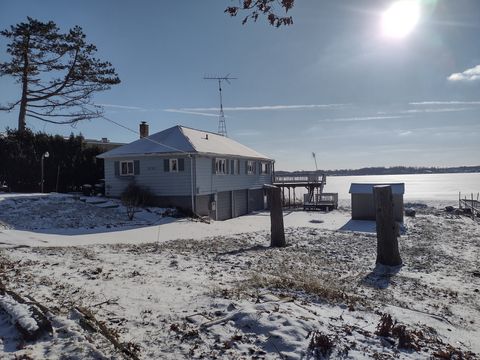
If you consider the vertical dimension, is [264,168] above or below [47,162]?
below

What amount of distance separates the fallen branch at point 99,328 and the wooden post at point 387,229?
7.98 metres

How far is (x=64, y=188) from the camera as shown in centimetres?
2758

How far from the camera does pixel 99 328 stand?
4.61 metres

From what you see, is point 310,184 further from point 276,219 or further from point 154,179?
point 276,219

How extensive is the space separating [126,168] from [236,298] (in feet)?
64.3

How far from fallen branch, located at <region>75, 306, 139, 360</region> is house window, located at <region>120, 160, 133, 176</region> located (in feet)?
63.9

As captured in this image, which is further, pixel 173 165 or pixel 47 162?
pixel 47 162

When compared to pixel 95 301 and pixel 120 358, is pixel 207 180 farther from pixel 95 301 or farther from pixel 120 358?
pixel 120 358

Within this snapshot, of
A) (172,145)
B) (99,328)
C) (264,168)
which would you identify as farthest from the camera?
(264,168)

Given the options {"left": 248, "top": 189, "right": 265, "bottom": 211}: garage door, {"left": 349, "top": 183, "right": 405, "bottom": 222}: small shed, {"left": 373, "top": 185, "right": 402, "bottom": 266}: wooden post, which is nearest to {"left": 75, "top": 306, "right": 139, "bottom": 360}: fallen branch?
{"left": 373, "top": 185, "right": 402, "bottom": 266}: wooden post

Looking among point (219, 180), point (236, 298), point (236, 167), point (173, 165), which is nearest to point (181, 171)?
point (173, 165)

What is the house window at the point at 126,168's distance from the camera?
24.0 meters

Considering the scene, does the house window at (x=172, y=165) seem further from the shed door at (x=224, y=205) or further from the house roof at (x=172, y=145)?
the shed door at (x=224, y=205)

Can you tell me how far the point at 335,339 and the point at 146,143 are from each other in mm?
21967
